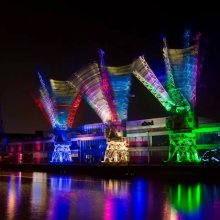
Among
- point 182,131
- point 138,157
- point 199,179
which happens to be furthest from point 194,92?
point 138,157

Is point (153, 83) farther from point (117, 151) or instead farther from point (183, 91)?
point (117, 151)

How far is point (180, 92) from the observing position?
70062mm

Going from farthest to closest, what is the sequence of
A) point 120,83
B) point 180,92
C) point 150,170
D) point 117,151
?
point 117,151 < point 120,83 < point 180,92 < point 150,170

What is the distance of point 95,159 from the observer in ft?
378

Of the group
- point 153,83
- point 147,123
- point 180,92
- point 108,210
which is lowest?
point 108,210

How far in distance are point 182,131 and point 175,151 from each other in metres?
3.79

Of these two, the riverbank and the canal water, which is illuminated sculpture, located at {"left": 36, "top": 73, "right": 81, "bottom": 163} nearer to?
the riverbank

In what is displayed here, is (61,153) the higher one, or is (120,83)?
(120,83)

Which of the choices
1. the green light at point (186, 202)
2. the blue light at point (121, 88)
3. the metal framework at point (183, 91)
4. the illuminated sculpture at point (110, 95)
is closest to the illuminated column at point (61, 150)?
the illuminated sculpture at point (110, 95)

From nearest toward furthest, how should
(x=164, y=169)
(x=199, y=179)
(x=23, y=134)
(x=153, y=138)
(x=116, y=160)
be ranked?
(x=199, y=179), (x=164, y=169), (x=116, y=160), (x=153, y=138), (x=23, y=134)

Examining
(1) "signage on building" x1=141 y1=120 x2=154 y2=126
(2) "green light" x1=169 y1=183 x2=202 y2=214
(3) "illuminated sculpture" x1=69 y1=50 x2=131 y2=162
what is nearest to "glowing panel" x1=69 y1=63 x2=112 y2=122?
(3) "illuminated sculpture" x1=69 y1=50 x2=131 y2=162

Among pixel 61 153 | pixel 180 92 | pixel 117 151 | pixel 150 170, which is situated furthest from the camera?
pixel 61 153

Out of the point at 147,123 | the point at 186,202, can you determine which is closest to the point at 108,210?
the point at 186,202

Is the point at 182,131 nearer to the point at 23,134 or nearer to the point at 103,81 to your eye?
the point at 103,81
